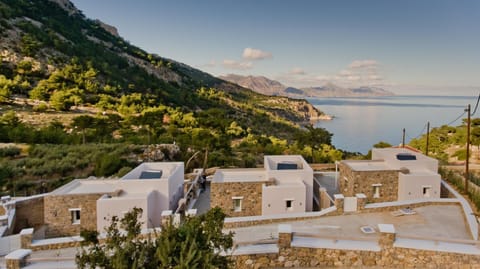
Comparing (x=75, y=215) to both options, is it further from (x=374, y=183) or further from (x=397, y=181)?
(x=397, y=181)

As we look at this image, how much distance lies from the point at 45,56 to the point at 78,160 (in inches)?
1120

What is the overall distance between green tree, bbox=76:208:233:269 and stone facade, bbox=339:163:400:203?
8.40 meters

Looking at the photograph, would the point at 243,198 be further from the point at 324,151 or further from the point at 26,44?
the point at 26,44

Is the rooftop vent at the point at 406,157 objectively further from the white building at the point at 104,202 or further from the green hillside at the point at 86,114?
the white building at the point at 104,202

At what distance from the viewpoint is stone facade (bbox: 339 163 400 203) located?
36.8ft

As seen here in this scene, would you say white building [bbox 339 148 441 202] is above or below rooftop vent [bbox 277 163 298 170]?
below

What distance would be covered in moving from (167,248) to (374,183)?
9.79 m

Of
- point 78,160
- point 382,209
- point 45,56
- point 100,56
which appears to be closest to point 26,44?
point 45,56

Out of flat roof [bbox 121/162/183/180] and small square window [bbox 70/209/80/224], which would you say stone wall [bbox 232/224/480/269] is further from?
small square window [bbox 70/209/80/224]

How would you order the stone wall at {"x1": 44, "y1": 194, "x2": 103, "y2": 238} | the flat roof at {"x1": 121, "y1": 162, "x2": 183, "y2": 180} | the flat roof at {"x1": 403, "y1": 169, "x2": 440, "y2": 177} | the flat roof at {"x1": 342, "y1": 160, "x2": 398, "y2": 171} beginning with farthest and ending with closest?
the flat roof at {"x1": 342, "y1": 160, "x2": 398, "y2": 171}, the flat roof at {"x1": 403, "y1": 169, "x2": 440, "y2": 177}, the flat roof at {"x1": 121, "y1": 162, "x2": 183, "y2": 180}, the stone wall at {"x1": 44, "y1": 194, "x2": 103, "y2": 238}

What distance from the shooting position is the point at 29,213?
923 centimetres

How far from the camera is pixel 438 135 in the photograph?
108ft

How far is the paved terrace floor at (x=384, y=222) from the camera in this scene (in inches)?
299

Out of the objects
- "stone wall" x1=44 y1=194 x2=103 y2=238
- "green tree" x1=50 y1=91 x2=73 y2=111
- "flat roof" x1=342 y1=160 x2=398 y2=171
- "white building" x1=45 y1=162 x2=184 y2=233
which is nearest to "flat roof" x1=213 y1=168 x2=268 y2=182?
"white building" x1=45 y1=162 x2=184 y2=233
